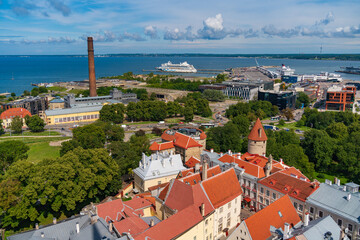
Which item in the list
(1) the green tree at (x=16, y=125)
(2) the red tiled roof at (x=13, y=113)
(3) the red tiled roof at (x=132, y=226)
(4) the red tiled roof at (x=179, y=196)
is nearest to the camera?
(3) the red tiled roof at (x=132, y=226)

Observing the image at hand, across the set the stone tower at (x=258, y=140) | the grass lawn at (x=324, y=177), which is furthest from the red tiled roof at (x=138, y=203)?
the grass lawn at (x=324, y=177)

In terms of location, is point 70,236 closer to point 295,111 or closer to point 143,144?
point 143,144

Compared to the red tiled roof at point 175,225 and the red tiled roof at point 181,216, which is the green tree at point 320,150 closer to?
the red tiled roof at point 181,216

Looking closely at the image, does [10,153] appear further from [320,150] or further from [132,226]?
[320,150]

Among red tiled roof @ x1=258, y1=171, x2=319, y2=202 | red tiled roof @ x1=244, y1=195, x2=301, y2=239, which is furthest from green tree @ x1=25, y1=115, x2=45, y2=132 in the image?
red tiled roof @ x1=244, y1=195, x2=301, y2=239

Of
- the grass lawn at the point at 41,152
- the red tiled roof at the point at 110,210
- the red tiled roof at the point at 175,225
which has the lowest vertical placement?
the grass lawn at the point at 41,152

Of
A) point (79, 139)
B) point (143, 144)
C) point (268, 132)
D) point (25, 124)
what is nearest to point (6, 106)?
point (25, 124)
